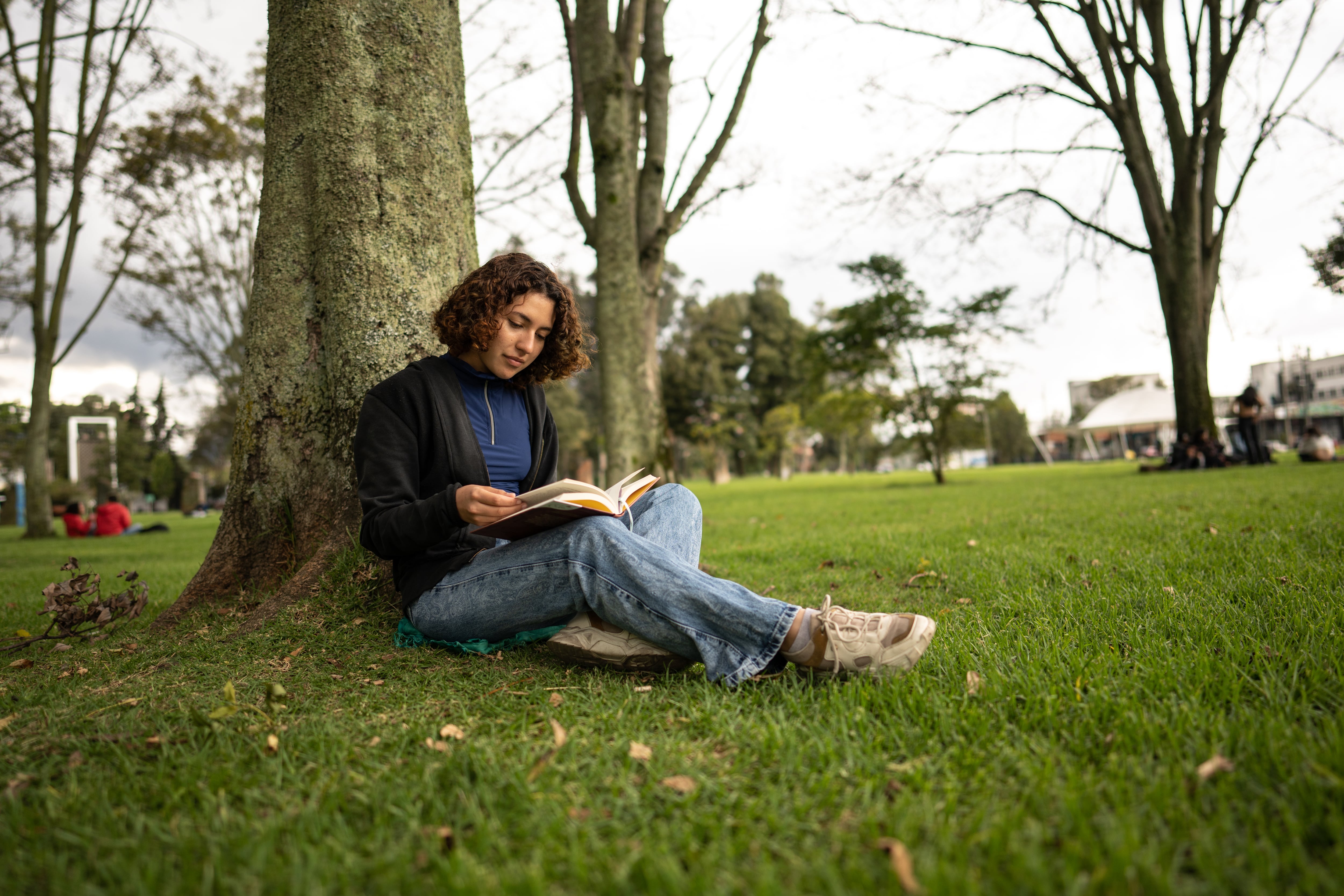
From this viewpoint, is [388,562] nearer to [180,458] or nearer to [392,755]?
[392,755]

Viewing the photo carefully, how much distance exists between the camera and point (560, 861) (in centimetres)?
126

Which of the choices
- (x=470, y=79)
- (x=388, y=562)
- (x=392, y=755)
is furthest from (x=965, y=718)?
(x=470, y=79)

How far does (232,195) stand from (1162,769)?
20477 mm

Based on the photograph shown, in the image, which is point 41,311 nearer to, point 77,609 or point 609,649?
point 77,609

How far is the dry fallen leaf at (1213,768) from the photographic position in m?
1.44

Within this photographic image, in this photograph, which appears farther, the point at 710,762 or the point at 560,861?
the point at 710,762

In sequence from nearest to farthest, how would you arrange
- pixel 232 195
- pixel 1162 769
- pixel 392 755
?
pixel 1162 769
pixel 392 755
pixel 232 195

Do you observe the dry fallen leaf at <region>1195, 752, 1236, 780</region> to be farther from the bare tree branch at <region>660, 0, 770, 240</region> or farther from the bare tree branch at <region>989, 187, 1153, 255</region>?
the bare tree branch at <region>989, 187, 1153, 255</region>

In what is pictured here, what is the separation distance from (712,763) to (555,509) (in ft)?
2.77

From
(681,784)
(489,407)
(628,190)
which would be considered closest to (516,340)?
(489,407)

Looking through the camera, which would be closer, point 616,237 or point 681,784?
point 681,784

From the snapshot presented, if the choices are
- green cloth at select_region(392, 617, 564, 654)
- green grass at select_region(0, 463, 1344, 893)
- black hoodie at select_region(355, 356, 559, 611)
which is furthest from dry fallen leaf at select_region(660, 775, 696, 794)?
black hoodie at select_region(355, 356, 559, 611)

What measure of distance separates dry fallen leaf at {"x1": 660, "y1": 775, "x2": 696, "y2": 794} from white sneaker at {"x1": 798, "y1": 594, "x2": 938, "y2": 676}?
0.73 m

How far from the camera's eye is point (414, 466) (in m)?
2.56
